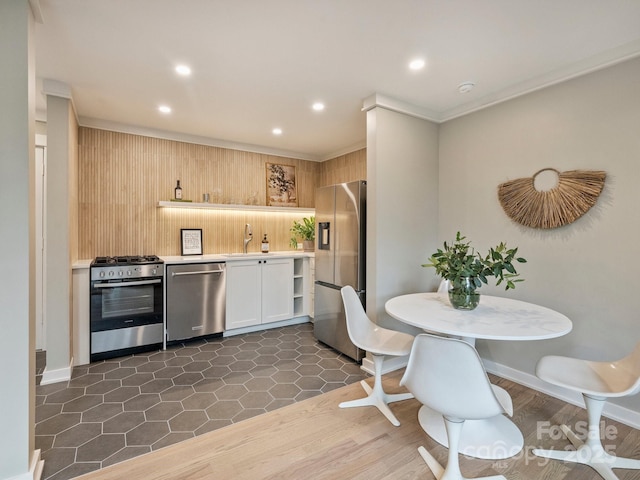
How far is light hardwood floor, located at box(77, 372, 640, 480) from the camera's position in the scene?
5.64 ft

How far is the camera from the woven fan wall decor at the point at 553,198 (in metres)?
2.37

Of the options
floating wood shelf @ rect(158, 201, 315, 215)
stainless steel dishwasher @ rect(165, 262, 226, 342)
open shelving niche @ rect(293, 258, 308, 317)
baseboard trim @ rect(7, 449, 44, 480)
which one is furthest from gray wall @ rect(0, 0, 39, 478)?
open shelving niche @ rect(293, 258, 308, 317)

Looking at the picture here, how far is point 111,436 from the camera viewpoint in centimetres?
204

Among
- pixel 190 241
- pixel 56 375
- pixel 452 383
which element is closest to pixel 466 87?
pixel 452 383

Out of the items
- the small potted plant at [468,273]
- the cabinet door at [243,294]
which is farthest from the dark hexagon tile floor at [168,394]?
the small potted plant at [468,273]

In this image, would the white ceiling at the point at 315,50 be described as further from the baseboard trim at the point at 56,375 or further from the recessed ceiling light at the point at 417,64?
the baseboard trim at the point at 56,375

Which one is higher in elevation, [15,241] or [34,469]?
[15,241]

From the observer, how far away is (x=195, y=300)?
370cm

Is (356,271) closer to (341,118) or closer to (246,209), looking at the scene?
(341,118)

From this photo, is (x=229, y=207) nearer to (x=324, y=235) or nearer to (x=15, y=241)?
(x=324, y=235)

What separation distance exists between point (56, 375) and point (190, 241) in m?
2.00

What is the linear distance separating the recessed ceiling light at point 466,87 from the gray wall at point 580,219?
0.41m

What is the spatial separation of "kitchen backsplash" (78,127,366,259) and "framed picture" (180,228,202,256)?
7 cm

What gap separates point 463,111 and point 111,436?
4058mm
